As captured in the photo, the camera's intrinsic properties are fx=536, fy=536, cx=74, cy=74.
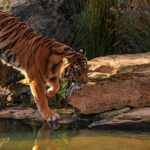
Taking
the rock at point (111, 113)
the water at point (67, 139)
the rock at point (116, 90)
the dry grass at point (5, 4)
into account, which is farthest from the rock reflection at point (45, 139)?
the dry grass at point (5, 4)

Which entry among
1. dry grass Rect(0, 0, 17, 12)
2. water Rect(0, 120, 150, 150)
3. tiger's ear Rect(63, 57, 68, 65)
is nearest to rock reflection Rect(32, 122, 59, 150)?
water Rect(0, 120, 150, 150)

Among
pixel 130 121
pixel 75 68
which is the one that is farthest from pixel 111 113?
pixel 75 68

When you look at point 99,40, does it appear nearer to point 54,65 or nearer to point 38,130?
point 54,65

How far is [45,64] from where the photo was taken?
6.81 meters

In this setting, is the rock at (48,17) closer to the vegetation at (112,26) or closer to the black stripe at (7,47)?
the vegetation at (112,26)

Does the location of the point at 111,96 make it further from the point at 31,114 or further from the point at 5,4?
the point at 5,4

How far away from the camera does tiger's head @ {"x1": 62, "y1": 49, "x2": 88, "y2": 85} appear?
260 inches

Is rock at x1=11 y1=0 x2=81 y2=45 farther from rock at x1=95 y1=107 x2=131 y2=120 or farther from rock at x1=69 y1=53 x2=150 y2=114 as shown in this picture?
rock at x1=95 y1=107 x2=131 y2=120

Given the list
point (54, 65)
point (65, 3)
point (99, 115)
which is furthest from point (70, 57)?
point (65, 3)

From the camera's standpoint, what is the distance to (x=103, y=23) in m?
8.74

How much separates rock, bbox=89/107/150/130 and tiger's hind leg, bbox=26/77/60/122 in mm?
522

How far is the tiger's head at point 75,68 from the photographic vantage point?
6.59 m

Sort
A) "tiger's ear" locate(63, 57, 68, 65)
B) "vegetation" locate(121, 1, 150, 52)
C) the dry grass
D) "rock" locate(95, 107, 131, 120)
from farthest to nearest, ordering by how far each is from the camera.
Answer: the dry grass → "vegetation" locate(121, 1, 150, 52) → "tiger's ear" locate(63, 57, 68, 65) → "rock" locate(95, 107, 131, 120)

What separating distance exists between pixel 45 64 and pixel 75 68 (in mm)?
444
